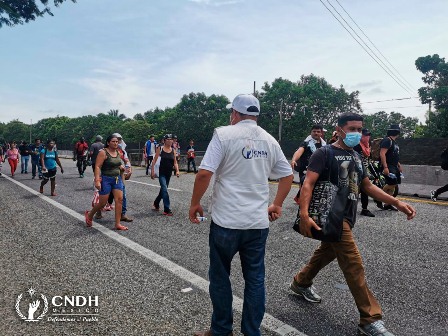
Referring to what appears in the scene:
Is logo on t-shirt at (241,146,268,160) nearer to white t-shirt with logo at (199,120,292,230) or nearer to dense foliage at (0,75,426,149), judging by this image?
white t-shirt with logo at (199,120,292,230)

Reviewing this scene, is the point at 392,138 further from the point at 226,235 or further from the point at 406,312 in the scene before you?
the point at 226,235

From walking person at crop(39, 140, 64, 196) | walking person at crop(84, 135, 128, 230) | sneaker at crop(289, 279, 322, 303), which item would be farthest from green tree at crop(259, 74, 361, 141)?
sneaker at crop(289, 279, 322, 303)

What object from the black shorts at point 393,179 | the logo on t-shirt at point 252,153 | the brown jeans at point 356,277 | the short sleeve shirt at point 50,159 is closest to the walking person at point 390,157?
the black shorts at point 393,179

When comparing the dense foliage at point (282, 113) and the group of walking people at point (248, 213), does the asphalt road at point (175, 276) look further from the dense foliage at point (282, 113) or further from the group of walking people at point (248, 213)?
the dense foliage at point (282, 113)

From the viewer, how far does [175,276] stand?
391cm

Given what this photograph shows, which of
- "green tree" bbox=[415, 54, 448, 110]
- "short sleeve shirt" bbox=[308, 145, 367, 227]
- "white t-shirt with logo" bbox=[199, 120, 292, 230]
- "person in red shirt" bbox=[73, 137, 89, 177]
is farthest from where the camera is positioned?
"green tree" bbox=[415, 54, 448, 110]

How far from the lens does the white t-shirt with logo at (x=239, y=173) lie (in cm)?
244

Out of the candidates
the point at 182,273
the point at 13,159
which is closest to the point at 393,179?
the point at 182,273

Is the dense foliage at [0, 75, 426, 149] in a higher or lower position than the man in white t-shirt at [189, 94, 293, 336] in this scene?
higher

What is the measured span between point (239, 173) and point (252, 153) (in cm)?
18

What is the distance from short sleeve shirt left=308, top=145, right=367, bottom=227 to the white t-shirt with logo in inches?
23.7

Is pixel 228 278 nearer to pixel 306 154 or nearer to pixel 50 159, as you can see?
pixel 306 154

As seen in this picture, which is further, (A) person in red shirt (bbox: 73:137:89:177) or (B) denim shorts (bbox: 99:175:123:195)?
(A) person in red shirt (bbox: 73:137:89:177)

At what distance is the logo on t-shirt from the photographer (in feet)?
8.11
